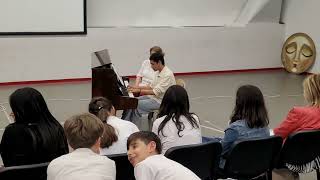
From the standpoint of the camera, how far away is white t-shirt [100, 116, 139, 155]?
312 cm

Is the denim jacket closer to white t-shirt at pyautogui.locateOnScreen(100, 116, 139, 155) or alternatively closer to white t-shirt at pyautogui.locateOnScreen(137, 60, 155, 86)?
white t-shirt at pyautogui.locateOnScreen(100, 116, 139, 155)

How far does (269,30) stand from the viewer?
10211 mm

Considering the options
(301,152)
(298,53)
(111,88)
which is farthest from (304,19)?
(301,152)

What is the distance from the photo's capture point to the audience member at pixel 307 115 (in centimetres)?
349

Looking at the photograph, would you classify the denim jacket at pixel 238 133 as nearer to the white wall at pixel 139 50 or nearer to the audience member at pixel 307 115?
the audience member at pixel 307 115

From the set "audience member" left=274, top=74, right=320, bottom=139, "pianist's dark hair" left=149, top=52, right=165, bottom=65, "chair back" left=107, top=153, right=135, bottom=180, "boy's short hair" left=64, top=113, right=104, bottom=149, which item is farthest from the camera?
"pianist's dark hair" left=149, top=52, right=165, bottom=65

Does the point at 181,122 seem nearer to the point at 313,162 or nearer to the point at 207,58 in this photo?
the point at 313,162

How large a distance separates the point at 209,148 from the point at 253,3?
742 centimetres

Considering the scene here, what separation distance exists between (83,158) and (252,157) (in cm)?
152

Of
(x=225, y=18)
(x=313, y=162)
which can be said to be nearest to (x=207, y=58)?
(x=225, y=18)

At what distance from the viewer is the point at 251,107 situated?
336cm

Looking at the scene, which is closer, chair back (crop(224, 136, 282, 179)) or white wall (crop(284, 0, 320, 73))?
chair back (crop(224, 136, 282, 179))

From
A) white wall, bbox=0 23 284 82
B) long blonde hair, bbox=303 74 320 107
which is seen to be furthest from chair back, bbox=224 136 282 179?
white wall, bbox=0 23 284 82

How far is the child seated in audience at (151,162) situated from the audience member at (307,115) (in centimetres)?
153
